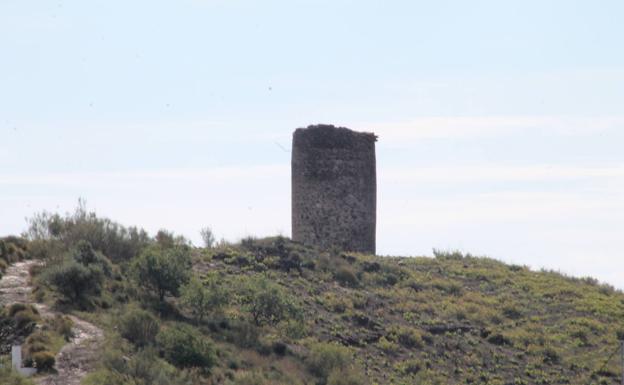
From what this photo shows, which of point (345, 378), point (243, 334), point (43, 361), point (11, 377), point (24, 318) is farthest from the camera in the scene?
point (243, 334)

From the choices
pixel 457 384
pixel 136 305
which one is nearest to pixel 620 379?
pixel 457 384

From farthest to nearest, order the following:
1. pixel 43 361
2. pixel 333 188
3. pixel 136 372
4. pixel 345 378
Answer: pixel 333 188, pixel 345 378, pixel 136 372, pixel 43 361

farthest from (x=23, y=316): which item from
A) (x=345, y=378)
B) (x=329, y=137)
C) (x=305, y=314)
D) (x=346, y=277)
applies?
(x=329, y=137)

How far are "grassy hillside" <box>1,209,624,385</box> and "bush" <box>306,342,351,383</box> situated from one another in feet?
0.12

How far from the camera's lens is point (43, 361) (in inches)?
911

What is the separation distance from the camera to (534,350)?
3312cm

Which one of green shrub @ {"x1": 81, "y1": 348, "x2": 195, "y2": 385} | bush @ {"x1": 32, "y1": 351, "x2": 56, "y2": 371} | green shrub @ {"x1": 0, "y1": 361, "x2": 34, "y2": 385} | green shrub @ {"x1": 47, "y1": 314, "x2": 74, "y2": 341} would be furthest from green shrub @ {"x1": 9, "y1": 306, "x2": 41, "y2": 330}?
green shrub @ {"x1": 0, "y1": 361, "x2": 34, "y2": 385}

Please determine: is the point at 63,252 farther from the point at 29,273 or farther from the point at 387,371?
the point at 387,371

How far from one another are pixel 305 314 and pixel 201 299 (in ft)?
13.2

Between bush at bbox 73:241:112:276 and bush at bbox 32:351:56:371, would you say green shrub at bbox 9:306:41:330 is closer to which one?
bush at bbox 32:351:56:371

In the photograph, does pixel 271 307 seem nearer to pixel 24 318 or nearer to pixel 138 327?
pixel 138 327

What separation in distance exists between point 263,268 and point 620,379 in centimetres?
1165

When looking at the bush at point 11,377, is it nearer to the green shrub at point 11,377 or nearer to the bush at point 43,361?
the green shrub at point 11,377

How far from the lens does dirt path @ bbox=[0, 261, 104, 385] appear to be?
2298 cm
